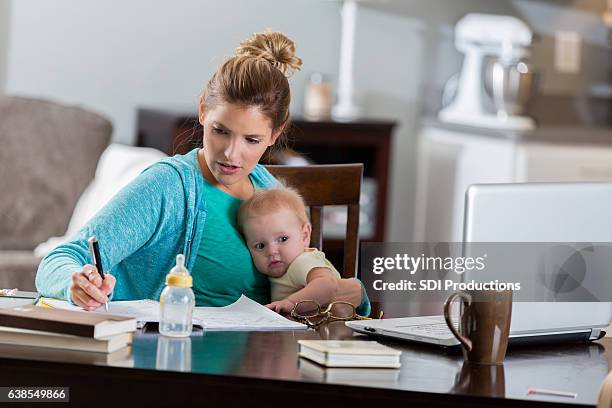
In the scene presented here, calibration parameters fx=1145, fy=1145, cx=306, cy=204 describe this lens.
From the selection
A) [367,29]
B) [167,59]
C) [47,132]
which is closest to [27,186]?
[47,132]

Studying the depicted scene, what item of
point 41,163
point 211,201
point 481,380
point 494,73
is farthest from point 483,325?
point 494,73

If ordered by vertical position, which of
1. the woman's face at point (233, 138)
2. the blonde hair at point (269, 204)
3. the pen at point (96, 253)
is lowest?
the pen at point (96, 253)

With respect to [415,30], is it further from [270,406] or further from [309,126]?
[270,406]

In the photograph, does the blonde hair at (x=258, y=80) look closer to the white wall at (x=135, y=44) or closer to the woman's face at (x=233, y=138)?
the woman's face at (x=233, y=138)

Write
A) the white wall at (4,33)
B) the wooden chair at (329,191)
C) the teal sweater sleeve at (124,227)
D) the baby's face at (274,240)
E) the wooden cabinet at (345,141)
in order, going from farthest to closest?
1. the white wall at (4,33)
2. the wooden cabinet at (345,141)
3. the wooden chair at (329,191)
4. the baby's face at (274,240)
5. the teal sweater sleeve at (124,227)

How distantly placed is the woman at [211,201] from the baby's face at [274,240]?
1.0 inches

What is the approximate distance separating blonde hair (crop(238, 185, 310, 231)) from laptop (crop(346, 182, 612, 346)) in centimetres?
36

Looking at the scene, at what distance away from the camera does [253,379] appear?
1432 mm

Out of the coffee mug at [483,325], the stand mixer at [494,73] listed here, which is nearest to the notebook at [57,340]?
the coffee mug at [483,325]

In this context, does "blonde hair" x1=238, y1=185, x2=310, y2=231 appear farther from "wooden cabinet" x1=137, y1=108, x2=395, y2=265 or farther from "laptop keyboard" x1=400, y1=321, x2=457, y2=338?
"wooden cabinet" x1=137, y1=108, x2=395, y2=265

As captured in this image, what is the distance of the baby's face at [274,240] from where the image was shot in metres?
2.09

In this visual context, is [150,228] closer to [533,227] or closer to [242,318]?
[242,318]

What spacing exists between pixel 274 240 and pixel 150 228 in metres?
0.23

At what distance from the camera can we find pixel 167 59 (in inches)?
188
